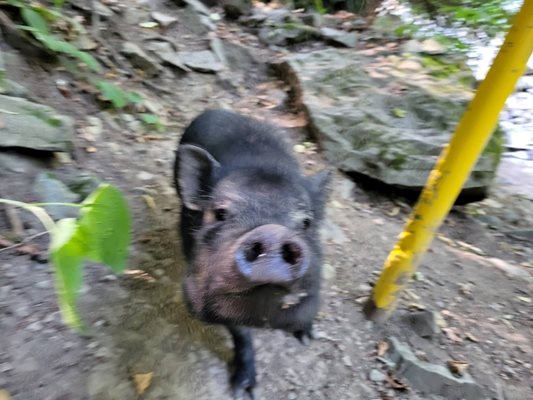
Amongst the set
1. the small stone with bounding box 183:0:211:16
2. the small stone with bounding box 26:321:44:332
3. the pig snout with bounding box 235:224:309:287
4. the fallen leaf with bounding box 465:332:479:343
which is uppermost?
the small stone with bounding box 183:0:211:16

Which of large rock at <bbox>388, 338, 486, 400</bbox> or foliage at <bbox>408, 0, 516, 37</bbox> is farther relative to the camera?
foliage at <bbox>408, 0, 516, 37</bbox>

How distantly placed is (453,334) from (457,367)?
0.31m

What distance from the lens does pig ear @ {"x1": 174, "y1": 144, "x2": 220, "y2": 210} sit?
2508 mm

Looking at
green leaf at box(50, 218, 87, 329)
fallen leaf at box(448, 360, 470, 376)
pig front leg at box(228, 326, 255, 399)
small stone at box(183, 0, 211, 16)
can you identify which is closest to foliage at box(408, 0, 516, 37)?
fallen leaf at box(448, 360, 470, 376)

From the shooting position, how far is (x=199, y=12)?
709cm

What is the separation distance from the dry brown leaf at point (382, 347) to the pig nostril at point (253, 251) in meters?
1.46

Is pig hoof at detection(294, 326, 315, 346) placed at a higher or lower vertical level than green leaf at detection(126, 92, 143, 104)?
lower

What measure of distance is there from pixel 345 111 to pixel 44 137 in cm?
307

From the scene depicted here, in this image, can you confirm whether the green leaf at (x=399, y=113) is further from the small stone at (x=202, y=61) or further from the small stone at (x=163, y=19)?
the small stone at (x=163, y=19)

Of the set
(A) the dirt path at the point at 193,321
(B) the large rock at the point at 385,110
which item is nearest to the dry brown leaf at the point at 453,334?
(A) the dirt path at the point at 193,321

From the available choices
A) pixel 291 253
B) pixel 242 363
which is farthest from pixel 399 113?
pixel 291 253

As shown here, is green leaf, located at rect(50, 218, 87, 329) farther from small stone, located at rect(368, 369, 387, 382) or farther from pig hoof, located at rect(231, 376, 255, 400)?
small stone, located at rect(368, 369, 387, 382)

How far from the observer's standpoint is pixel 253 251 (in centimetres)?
172

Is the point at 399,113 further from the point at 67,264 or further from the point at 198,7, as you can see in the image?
the point at 67,264
